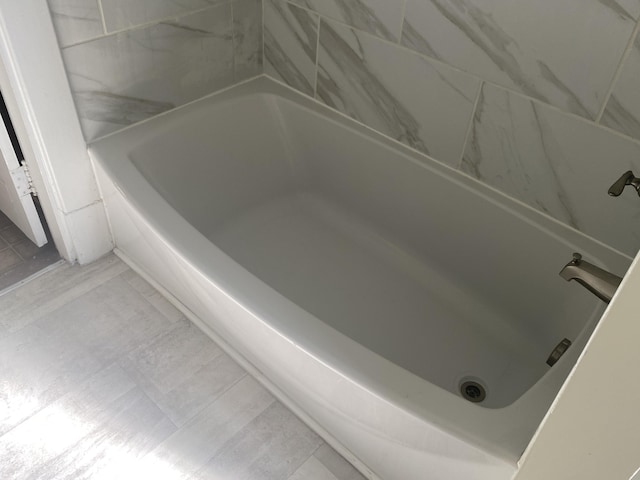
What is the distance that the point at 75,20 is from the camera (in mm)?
1317

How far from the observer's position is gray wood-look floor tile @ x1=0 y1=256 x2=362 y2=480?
1.27 m

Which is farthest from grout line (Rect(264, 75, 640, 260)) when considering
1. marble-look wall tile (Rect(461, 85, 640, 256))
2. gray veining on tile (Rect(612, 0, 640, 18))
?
gray veining on tile (Rect(612, 0, 640, 18))

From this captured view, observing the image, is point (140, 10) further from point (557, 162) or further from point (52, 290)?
point (557, 162)

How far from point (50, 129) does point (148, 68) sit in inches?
12.7

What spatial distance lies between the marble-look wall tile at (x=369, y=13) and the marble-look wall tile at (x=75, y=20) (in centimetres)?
60

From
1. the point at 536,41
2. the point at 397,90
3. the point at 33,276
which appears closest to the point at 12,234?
the point at 33,276

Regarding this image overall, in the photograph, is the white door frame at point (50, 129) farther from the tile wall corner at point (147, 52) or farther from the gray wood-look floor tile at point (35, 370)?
the gray wood-look floor tile at point (35, 370)

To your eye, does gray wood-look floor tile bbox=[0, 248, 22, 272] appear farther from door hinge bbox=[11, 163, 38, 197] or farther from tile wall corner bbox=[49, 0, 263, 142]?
tile wall corner bbox=[49, 0, 263, 142]

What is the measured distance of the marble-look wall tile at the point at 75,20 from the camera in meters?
1.28

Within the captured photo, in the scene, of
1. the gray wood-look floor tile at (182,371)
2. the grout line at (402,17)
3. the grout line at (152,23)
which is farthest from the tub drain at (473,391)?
the grout line at (152,23)

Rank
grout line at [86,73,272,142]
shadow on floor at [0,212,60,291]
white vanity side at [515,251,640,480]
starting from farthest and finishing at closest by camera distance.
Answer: shadow on floor at [0,212,60,291] < grout line at [86,73,272,142] < white vanity side at [515,251,640,480]

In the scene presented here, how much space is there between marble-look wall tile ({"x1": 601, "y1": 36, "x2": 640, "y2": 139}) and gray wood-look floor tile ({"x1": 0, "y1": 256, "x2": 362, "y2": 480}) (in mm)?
981

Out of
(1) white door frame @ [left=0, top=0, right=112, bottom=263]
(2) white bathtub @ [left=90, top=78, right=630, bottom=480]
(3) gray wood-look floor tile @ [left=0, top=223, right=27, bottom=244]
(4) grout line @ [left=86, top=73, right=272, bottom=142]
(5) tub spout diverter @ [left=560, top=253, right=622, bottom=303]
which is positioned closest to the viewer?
(5) tub spout diverter @ [left=560, top=253, right=622, bottom=303]

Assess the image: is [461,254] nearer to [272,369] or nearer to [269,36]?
[272,369]
